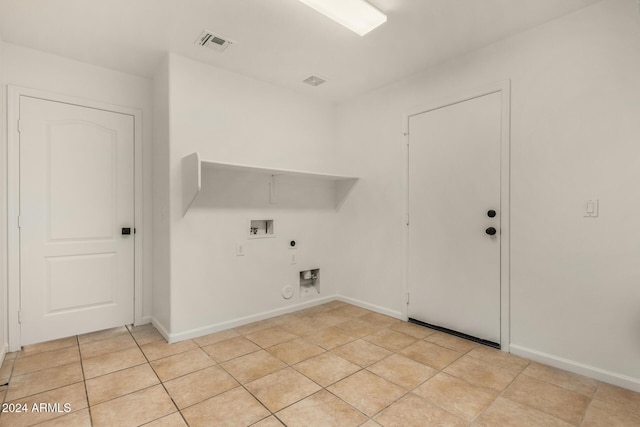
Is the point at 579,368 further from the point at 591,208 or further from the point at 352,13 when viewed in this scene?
the point at 352,13

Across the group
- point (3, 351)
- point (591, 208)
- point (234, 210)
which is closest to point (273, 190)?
point (234, 210)

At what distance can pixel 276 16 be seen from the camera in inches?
89.9

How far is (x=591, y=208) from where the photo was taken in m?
2.19

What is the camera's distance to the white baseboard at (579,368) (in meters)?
2.04

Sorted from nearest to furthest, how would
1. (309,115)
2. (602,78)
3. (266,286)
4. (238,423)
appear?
(238,423) < (602,78) < (266,286) < (309,115)

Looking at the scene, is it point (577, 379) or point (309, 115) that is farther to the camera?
point (309, 115)

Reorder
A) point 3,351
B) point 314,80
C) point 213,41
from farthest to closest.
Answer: point 314,80
point 213,41
point 3,351

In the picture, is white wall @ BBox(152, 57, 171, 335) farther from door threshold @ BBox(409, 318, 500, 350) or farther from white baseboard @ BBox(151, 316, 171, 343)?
door threshold @ BBox(409, 318, 500, 350)

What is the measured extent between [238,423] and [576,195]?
267 centimetres

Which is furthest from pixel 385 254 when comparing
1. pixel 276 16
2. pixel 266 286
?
pixel 276 16

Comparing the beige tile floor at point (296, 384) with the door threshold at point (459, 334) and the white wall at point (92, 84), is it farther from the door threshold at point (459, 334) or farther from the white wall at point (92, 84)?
the white wall at point (92, 84)

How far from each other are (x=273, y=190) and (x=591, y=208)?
2721 mm

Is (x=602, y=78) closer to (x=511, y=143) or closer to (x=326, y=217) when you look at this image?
(x=511, y=143)

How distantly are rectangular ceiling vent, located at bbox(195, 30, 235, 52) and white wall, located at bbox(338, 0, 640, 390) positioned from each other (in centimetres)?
209
